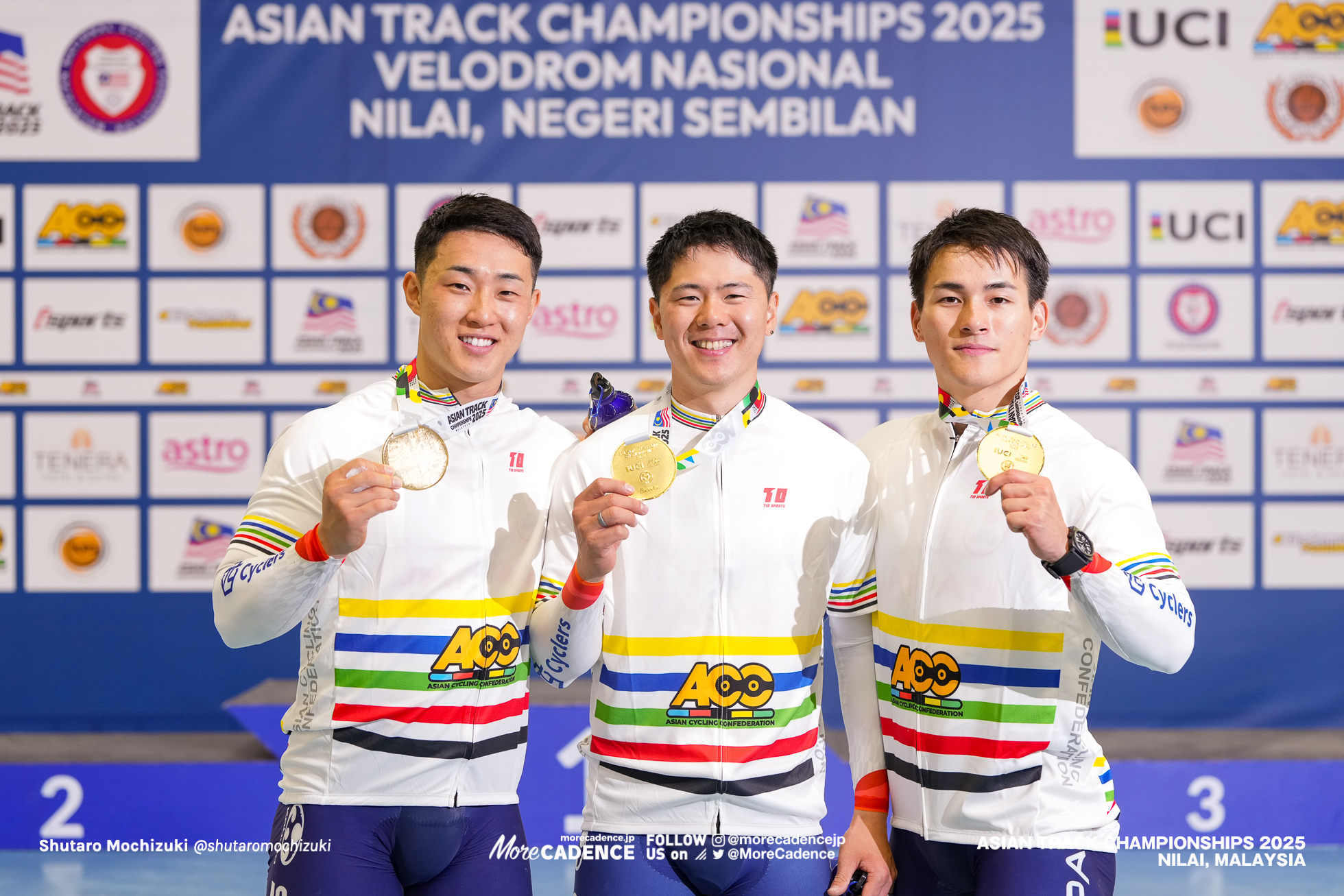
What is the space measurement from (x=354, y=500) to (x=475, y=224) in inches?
22.5

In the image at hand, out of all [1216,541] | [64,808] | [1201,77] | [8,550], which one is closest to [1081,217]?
[1201,77]

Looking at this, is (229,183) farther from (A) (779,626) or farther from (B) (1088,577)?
(B) (1088,577)

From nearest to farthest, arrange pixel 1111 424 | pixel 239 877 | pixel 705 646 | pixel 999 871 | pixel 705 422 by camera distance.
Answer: pixel 999 871 < pixel 705 646 < pixel 705 422 < pixel 239 877 < pixel 1111 424

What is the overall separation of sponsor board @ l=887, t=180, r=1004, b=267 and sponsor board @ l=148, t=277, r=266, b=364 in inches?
113

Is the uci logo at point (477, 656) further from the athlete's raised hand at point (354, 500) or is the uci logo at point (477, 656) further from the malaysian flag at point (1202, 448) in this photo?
the malaysian flag at point (1202, 448)

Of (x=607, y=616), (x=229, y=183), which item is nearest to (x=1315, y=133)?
(x=607, y=616)

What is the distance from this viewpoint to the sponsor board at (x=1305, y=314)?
15.4 ft

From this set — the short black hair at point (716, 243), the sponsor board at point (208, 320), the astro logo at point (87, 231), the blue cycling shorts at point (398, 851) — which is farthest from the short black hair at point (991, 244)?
the astro logo at point (87, 231)

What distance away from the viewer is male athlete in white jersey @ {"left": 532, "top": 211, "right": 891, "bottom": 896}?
5.48 ft

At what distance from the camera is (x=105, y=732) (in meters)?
4.51

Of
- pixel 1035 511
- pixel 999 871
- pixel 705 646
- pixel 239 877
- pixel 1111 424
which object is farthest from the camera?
pixel 1111 424

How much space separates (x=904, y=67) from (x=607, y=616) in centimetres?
375

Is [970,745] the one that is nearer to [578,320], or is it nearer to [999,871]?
[999,871]

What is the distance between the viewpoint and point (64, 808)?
3752mm
